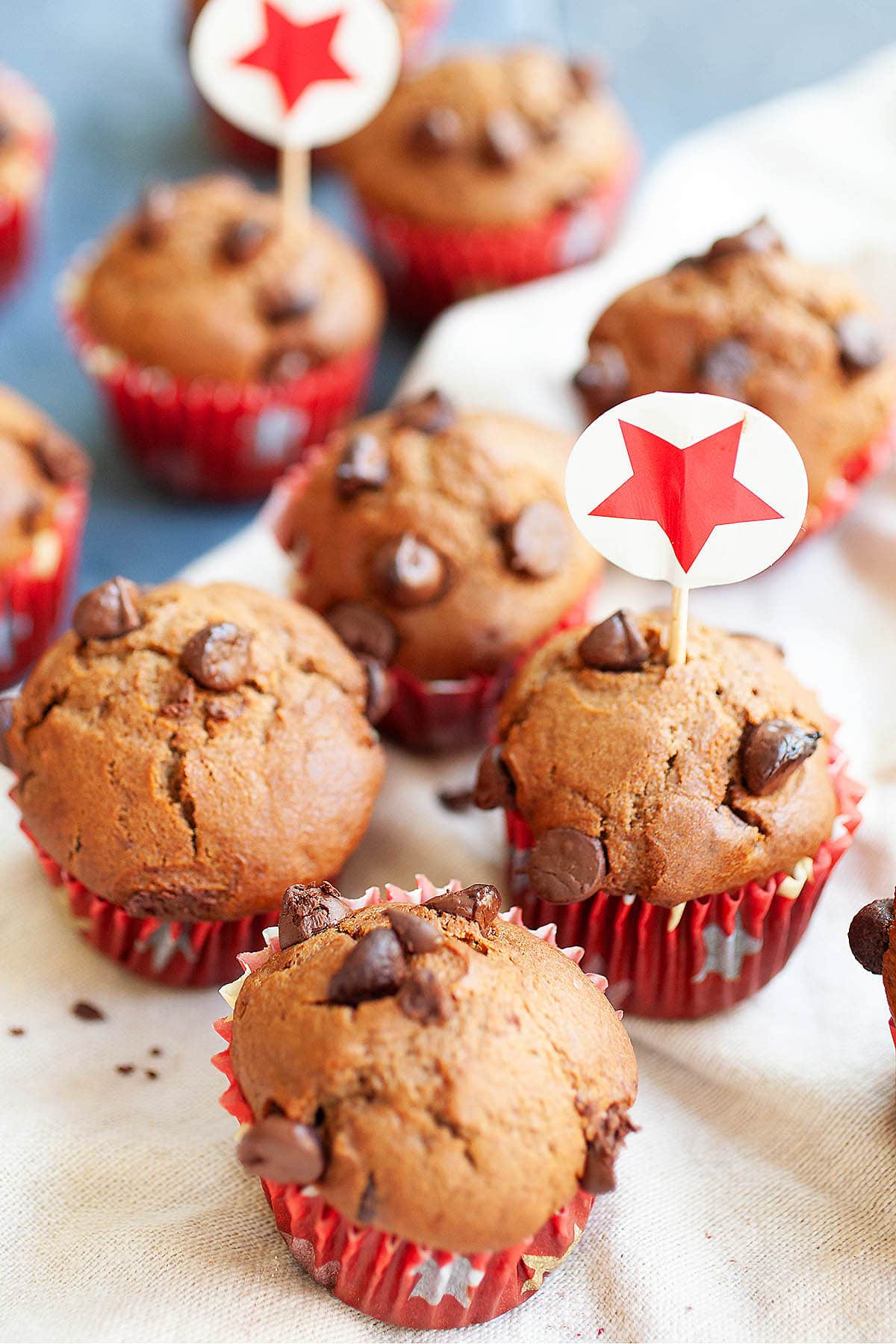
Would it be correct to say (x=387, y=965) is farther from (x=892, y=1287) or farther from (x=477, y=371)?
(x=477, y=371)

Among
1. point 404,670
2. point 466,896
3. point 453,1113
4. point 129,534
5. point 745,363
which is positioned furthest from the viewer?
point 129,534

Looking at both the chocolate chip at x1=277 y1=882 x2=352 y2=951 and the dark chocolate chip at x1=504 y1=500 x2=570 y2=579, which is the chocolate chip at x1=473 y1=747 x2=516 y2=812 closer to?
the chocolate chip at x1=277 y1=882 x2=352 y2=951

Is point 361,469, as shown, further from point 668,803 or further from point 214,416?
point 668,803

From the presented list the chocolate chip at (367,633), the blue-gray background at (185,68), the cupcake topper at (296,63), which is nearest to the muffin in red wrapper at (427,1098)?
the chocolate chip at (367,633)

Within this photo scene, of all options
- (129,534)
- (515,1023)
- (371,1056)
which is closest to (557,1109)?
(515,1023)

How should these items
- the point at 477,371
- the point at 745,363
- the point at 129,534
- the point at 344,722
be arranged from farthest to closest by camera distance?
the point at 129,534 < the point at 477,371 < the point at 745,363 < the point at 344,722

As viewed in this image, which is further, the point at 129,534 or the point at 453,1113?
the point at 129,534

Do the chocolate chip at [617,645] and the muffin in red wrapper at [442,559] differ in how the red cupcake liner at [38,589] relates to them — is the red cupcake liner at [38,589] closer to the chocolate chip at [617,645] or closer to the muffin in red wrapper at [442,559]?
the muffin in red wrapper at [442,559]
